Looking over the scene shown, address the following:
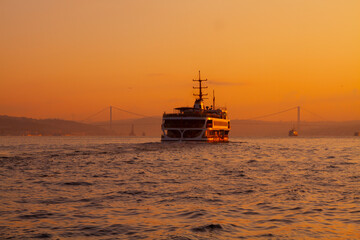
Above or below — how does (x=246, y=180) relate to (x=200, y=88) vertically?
below

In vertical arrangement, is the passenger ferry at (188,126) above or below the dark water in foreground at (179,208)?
above

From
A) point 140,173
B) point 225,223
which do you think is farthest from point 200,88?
point 225,223

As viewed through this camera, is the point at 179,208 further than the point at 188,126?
No

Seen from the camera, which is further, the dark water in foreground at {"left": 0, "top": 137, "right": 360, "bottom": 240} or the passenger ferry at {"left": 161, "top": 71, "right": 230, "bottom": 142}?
the passenger ferry at {"left": 161, "top": 71, "right": 230, "bottom": 142}

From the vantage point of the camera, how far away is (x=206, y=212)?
1418 cm

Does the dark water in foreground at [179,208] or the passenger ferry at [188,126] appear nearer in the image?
the dark water in foreground at [179,208]

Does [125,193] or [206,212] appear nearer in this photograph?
[206,212]

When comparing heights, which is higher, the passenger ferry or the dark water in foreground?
the passenger ferry

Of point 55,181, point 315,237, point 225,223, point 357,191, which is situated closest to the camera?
point 315,237

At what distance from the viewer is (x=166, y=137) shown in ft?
292

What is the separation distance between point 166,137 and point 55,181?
66273 millimetres

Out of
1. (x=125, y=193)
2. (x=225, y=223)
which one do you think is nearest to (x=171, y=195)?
(x=125, y=193)

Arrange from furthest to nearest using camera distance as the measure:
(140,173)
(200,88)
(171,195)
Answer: (200,88)
(140,173)
(171,195)

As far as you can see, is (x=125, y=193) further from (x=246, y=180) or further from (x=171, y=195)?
(x=246, y=180)
